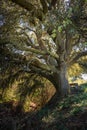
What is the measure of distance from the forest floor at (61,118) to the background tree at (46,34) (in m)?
1.39

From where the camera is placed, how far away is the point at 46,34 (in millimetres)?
12297

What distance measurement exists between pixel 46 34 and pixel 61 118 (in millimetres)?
3989

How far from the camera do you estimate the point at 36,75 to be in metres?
15.0

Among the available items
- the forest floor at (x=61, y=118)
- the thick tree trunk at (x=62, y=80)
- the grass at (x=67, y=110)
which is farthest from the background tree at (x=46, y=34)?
the forest floor at (x=61, y=118)

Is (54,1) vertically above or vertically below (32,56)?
Answer: above

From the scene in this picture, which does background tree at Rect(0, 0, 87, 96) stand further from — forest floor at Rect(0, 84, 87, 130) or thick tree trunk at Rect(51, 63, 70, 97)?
forest floor at Rect(0, 84, 87, 130)

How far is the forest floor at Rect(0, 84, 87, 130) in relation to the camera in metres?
9.84

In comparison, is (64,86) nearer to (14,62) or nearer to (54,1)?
(14,62)

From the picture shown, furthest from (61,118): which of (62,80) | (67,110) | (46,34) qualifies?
(46,34)

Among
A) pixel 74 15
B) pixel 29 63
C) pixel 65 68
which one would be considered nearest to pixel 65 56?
pixel 65 68

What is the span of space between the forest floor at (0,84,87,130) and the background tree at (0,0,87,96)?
1385 mm

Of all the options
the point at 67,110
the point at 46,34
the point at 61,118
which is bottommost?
the point at 61,118

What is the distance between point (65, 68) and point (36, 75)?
Answer: 181 cm

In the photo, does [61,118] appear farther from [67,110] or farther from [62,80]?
[62,80]
